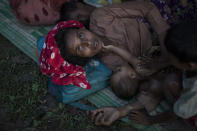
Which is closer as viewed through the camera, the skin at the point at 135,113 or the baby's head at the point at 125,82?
the skin at the point at 135,113

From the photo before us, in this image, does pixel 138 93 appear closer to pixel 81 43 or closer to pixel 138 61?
pixel 138 61

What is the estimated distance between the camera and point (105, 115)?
229 centimetres

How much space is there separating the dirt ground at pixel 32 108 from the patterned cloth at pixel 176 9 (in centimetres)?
118

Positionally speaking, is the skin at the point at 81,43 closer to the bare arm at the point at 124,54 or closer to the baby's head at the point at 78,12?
the bare arm at the point at 124,54

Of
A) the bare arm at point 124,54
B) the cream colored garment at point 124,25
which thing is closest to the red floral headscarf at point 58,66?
the cream colored garment at point 124,25

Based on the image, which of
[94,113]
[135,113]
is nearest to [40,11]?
[94,113]

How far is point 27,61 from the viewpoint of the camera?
9.93 feet

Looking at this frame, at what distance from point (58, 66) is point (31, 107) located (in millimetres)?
613

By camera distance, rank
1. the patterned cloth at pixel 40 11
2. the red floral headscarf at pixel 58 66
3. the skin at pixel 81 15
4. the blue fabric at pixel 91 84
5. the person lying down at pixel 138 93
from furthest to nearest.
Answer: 1. the patterned cloth at pixel 40 11
2. the skin at pixel 81 15
3. the blue fabric at pixel 91 84
4. the red floral headscarf at pixel 58 66
5. the person lying down at pixel 138 93

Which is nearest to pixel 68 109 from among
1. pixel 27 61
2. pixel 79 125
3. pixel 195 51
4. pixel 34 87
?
pixel 79 125

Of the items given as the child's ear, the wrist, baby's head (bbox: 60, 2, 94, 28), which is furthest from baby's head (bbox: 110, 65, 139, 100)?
baby's head (bbox: 60, 2, 94, 28)

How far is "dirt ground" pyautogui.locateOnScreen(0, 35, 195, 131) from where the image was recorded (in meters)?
2.33

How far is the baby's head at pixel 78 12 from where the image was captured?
2.84 m

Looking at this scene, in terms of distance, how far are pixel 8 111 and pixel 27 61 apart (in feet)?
2.60
